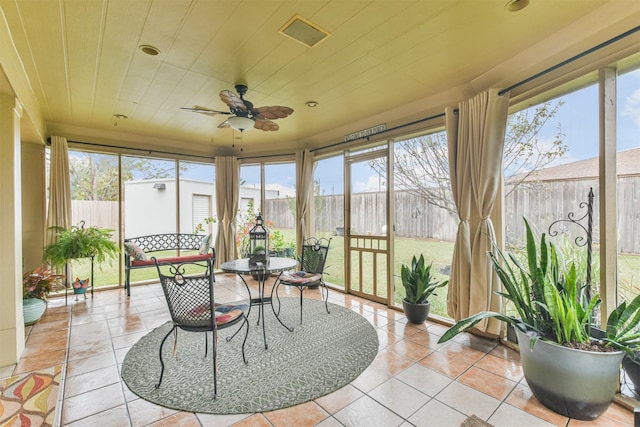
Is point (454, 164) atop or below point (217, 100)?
below

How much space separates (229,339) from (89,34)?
280cm

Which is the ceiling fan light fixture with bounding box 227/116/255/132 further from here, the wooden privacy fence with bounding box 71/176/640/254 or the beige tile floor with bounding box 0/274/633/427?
the beige tile floor with bounding box 0/274/633/427

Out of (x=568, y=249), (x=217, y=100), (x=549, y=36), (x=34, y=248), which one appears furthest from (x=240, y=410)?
(x=34, y=248)

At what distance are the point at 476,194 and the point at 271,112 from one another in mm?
2183

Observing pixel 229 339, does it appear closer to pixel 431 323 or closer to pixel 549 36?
pixel 431 323

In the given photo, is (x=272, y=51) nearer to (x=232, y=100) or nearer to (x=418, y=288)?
(x=232, y=100)

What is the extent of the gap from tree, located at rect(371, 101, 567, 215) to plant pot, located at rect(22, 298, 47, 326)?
4390 millimetres

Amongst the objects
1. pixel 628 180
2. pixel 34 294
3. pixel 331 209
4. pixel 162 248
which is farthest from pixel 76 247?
pixel 628 180

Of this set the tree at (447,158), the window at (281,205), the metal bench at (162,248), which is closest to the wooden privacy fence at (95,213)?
the metal bench at (162,248)

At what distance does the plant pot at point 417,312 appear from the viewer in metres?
3.14

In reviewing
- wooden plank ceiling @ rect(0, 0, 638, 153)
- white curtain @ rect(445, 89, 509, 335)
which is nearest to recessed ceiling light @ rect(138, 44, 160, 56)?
wooden plank ceiling @ rect(0, 0, 638, 153)

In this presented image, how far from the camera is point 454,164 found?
297cm

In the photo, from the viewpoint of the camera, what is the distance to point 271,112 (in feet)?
9.48

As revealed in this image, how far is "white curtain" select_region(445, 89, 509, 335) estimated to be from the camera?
260 cm
